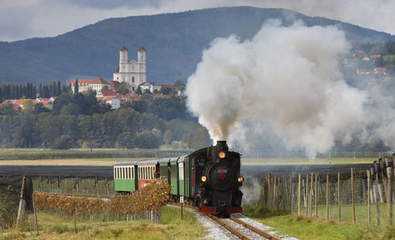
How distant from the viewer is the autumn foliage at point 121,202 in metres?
40.0

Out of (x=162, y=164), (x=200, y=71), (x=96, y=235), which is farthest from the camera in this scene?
(x=162, y=164)

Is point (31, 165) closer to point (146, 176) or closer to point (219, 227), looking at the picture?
point (146, 176)

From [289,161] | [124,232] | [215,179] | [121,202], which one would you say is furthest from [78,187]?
[124,232]

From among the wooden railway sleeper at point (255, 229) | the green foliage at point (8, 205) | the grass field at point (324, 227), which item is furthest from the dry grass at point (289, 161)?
the wooden railway sleeper at point (255, 229)

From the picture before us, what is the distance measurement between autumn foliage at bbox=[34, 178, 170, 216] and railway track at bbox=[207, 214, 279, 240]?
360cm

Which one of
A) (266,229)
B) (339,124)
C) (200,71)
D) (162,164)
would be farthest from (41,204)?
(266,229)

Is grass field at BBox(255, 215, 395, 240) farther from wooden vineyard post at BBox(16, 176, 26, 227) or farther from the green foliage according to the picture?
the green foliage

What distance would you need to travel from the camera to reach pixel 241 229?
32.6 metres

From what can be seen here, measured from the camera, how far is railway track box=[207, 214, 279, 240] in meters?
29.4

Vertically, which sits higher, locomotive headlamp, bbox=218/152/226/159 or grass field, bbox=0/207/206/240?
locomotive headlamp, bbox=218/152/226/159

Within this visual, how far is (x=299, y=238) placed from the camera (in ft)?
94.3

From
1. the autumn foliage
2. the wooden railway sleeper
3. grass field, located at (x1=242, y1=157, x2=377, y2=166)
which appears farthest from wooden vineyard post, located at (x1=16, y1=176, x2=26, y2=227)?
grass field, located at (x1=242, y1=157, x2=377, y2=166)

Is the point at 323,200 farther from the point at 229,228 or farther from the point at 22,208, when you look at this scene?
the point at 22,208

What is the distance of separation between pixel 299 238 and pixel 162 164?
71.0 ft
